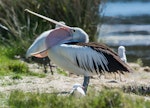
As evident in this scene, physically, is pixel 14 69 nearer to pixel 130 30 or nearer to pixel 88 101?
pixel 88 101

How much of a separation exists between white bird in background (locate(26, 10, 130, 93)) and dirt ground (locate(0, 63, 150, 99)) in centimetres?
42

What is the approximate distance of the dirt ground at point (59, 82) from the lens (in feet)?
33.9

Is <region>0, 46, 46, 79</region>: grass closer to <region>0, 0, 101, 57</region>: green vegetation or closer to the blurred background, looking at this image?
the blurred background

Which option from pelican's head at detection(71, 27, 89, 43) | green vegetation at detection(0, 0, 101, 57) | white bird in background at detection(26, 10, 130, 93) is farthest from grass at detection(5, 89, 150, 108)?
green vegetation at detection(0, 0, 101, 57)

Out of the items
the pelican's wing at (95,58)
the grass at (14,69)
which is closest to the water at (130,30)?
the grass at (14,69)

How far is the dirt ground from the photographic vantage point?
1033 centimetres

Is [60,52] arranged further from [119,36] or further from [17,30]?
[119,36]

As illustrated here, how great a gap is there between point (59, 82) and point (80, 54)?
1.61 metres

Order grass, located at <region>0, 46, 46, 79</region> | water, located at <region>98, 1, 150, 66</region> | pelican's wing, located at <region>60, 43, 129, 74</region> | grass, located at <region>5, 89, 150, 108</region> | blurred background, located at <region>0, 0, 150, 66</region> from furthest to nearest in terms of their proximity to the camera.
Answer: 1. water, located at <region>98, 1, 150, 66</region>
2. blurred background, located at <region>0, 0, 150, 66</region>
3. grass, located at <region>0, 46, 46, 79</region>
4. pelican's wing, located at <region>60, 43, 129, 74</region>
5. grass, located at <region>5, 89, 150, 108</region>

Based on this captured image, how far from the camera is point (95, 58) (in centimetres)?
980

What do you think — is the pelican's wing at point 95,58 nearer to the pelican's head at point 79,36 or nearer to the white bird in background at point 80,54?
the white bird in background at point 80,54

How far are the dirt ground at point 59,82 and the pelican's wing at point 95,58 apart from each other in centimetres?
45

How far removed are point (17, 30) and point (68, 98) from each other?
7684 mm

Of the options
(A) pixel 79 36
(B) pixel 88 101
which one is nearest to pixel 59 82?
(A) pixel 79 36
